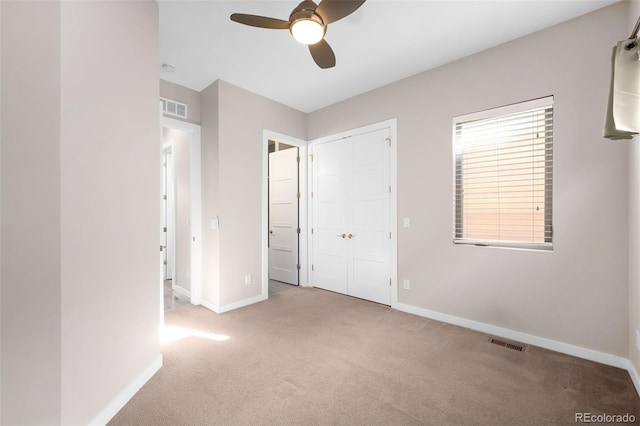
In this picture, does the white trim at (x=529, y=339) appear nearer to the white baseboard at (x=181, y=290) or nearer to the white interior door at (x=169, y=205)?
the white baseboard at (x=181, y=290)

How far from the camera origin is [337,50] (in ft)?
9.18

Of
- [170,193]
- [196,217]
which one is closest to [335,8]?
[196,217]

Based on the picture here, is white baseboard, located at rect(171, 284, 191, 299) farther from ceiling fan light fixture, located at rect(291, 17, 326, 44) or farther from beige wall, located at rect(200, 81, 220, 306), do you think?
ceiling fan light fixture, located at rect(291, 17, 326, 44)

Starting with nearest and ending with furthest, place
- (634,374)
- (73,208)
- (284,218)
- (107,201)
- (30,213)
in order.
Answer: (30,213), (73,208), (107,201), (634,374), (284,218)

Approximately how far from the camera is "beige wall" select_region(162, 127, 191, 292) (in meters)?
4.11

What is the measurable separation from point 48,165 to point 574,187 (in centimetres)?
363

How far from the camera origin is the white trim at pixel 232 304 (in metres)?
3.42

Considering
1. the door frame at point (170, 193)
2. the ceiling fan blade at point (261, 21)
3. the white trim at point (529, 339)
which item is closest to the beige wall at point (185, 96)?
the door frame at point (170, 193)

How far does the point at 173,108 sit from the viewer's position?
3438mm

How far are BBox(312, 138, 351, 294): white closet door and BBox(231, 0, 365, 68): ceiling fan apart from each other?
221cm

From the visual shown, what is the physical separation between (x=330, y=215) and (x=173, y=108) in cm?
255

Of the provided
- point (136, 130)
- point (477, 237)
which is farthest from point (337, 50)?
point (477, 237)

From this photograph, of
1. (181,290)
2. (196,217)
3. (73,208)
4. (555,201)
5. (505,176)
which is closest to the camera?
(73,208)

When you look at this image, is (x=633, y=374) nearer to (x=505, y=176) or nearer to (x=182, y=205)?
(x=505, y=176)
